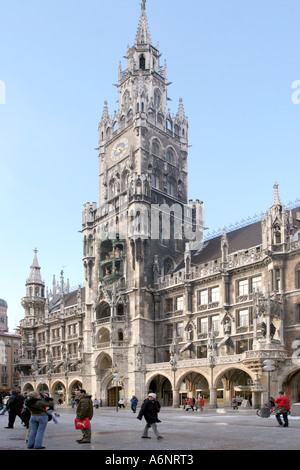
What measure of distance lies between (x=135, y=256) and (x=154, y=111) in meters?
19.0

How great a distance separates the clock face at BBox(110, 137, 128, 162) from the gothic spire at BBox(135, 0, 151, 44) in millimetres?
14506

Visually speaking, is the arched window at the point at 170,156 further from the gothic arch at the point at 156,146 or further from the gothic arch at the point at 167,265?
the gothic arch at the point at 167,265

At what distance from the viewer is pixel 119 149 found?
A: 65438 millimetres

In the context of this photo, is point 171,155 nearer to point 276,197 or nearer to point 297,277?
point 276,197

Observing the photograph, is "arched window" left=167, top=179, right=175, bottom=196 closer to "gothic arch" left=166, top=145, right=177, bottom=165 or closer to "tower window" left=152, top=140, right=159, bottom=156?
"gothic arch" left=166, top=145, right=177, bottom=165

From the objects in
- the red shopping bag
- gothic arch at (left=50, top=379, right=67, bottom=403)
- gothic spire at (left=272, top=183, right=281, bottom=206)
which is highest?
gothic spire at (left=272, top=183, right=281, bottom=206)

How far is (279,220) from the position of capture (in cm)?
4478

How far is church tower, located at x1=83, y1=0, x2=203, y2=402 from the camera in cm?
5581

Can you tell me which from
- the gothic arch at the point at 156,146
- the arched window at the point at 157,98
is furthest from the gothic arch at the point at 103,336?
the arched window at the point at 157,98

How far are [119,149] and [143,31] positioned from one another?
1739 centimetres

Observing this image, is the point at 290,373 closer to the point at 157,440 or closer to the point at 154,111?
the point at 157,440

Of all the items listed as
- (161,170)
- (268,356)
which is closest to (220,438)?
(268,356)

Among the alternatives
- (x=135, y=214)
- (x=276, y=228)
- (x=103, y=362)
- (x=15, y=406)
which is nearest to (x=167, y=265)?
(x=135, y=214)

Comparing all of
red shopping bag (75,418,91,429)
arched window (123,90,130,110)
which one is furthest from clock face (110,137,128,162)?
red shopping bag (75,418,91,429)
